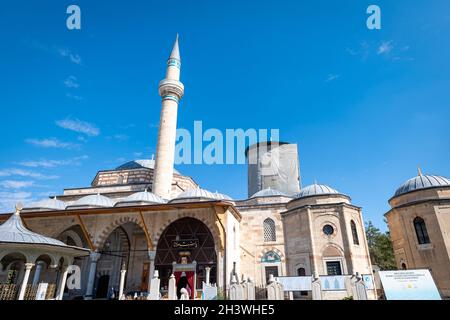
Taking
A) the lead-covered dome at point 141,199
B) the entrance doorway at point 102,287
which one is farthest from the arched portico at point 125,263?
the lead-covered dome at point 141,199

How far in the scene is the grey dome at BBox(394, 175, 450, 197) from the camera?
1488 cm

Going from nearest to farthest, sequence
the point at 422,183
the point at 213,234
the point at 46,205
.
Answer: the point at 213,234 → the point at 422,183 → the point at 46,205

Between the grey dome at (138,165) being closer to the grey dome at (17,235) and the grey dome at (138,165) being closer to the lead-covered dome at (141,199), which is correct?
Result: the lead-covered dome at (141,199)

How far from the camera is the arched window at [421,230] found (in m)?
14.1

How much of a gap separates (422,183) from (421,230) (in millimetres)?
2608

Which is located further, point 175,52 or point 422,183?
point 175,52

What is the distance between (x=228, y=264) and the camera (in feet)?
44.3

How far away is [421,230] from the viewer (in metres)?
14.4

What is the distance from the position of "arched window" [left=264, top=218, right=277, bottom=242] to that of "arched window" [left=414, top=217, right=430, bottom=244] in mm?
7509

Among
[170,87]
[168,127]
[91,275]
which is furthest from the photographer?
[170,87]

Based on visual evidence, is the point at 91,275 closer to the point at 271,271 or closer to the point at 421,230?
the point at 271,271

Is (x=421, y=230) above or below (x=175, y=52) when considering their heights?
below

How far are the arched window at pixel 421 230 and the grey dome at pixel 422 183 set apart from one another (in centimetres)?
177

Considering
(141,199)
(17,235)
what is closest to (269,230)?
(141,199)
